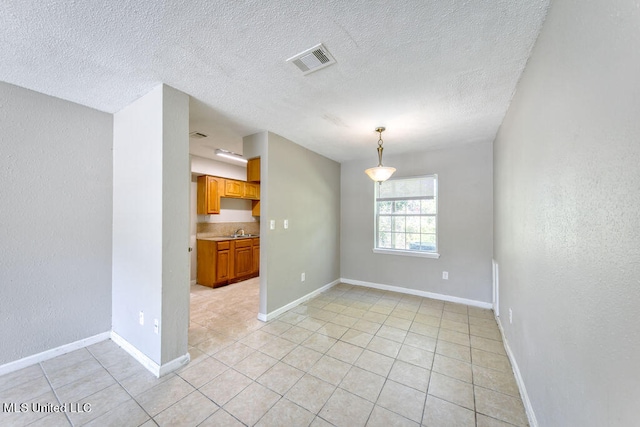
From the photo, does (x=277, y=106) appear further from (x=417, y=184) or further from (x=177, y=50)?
(x=417, y=184)

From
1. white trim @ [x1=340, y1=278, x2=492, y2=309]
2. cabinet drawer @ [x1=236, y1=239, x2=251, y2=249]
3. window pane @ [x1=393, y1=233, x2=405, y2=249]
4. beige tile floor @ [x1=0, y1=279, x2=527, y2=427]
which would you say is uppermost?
window pane @ [x1=393, y1=233, x2=405, y2=249]

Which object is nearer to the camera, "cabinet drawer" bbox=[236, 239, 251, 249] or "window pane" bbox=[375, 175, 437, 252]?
"window pane" bbox=[375, 175, 437, 252]

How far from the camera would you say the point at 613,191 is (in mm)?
760

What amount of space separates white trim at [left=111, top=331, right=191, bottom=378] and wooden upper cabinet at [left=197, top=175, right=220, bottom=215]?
2640mm

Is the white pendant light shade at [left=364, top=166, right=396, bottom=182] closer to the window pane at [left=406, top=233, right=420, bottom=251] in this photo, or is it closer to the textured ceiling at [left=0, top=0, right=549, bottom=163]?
the textured ceiling at [left=0, top=0, right=549, bottom=163]

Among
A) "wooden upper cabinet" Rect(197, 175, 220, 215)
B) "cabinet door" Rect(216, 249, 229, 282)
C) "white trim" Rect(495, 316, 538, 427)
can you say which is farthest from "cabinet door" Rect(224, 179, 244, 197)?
"white trim" Rect(495, 316, 538, 427)

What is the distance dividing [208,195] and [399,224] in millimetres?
3623

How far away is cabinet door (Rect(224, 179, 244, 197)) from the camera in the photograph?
4904 mm

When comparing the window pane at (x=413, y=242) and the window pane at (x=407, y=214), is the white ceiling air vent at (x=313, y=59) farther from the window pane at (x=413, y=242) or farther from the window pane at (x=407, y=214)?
the window pane at (x=413, y=242)

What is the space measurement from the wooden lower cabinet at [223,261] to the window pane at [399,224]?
2935mm

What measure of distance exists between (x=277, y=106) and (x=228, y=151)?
204 centimetres

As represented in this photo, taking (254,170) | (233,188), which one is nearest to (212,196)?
(233,188)

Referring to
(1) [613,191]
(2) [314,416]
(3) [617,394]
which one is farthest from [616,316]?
(2) [314,416]

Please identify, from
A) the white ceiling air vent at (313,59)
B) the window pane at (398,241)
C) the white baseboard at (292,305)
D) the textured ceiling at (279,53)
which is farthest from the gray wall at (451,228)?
the white ceiling air vent at (313,59)
